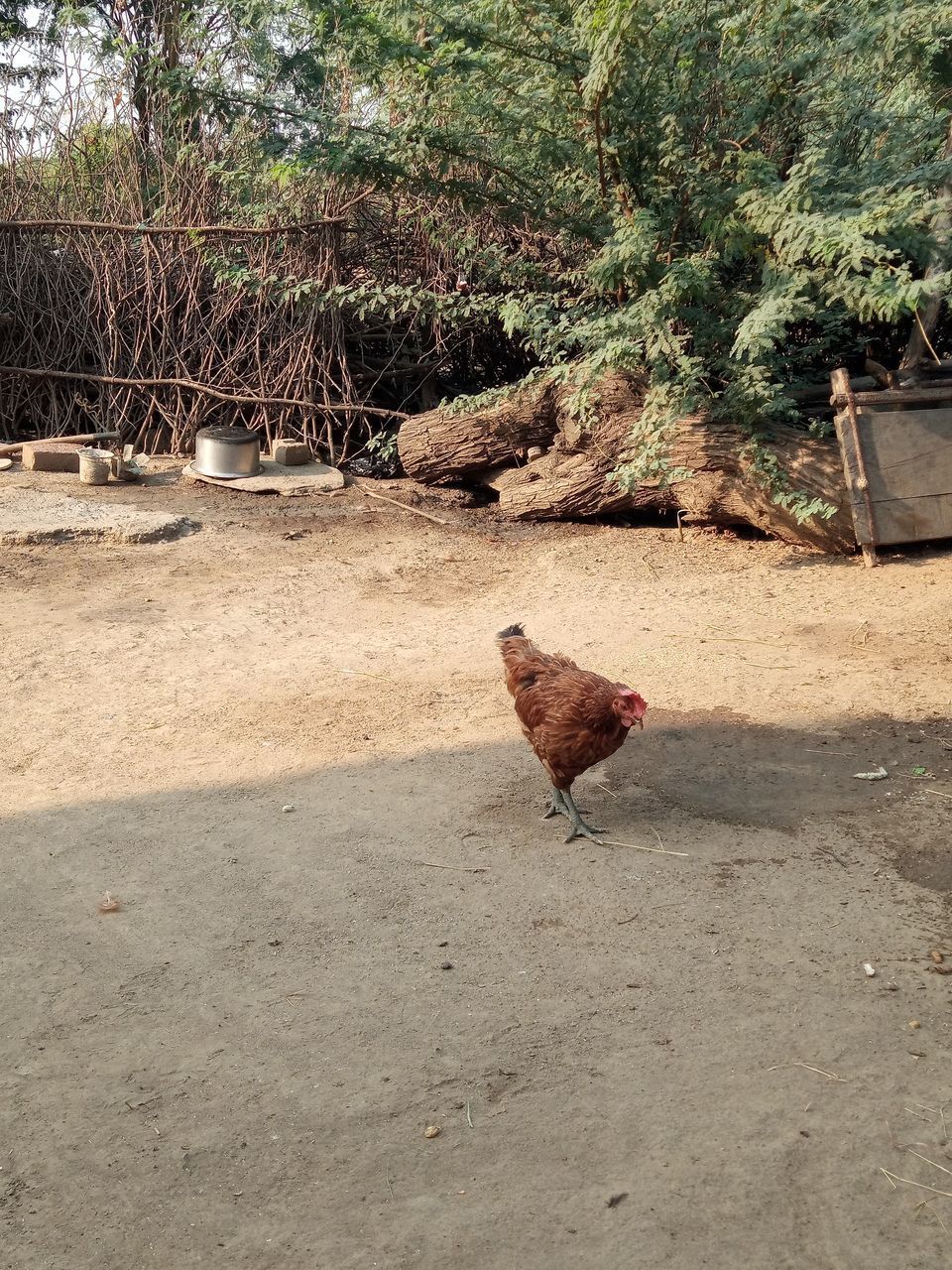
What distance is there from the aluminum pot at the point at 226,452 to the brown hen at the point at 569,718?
5.74 meters

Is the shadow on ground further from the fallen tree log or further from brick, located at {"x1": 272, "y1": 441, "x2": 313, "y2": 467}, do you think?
brick, located at {"x1": 272, "y1": 441, "x2": 313, "y2": 467}

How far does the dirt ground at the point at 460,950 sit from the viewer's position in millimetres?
2318

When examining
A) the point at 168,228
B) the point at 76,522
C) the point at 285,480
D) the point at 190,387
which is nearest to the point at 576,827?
the point at 76,522

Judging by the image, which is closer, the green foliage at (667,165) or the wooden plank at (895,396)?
the green foliage at (667,165)

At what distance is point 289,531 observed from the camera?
8.27 m

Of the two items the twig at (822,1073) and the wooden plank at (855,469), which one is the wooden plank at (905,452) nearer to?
the wooden plank at (855,469)

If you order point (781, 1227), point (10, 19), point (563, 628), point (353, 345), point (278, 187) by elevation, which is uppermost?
point (10, 19)

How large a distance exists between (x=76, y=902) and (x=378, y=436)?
22.2 feet

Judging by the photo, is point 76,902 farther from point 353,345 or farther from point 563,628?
point 353,345

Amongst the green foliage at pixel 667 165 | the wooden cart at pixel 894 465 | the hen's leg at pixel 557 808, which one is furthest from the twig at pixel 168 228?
the hen's leg at pixel 557 808

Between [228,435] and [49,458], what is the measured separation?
1560mm

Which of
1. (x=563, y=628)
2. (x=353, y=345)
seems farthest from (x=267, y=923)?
(x=353, y=345)

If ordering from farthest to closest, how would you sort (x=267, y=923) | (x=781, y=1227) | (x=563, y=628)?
(x=563, y=628) → (x=267, y=923) → (x=781, y=1227)

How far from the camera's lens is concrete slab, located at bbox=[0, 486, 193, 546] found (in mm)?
7574
